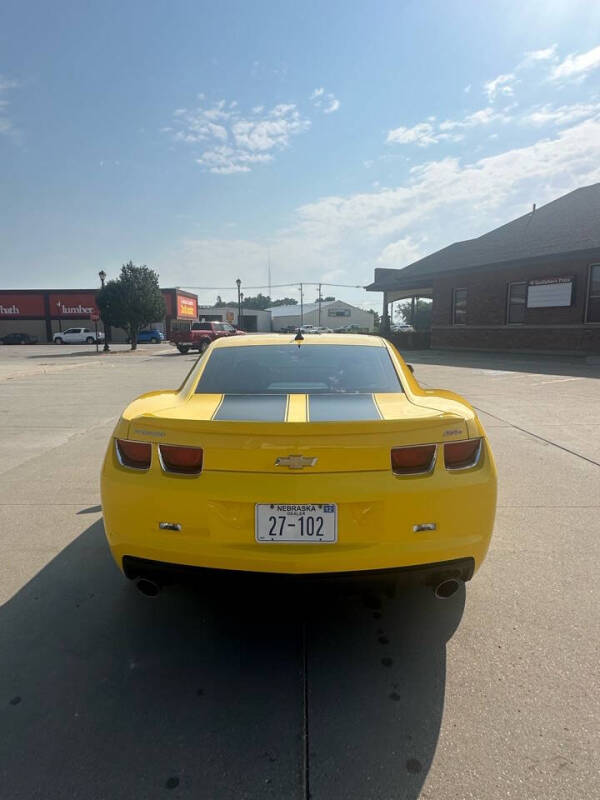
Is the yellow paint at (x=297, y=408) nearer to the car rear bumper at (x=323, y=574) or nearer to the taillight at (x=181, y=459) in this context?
the taillight at (x=181, y=459)

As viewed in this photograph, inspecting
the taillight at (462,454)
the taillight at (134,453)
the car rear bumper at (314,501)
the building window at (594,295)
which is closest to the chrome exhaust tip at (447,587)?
the car rear bumper at (314,501)

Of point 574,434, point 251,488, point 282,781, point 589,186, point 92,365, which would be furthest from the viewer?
point 589,186

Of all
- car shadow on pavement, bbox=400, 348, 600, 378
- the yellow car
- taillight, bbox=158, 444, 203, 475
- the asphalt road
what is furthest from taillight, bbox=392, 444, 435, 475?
car shadow on pavement, bbox=400, 348, 600, 378

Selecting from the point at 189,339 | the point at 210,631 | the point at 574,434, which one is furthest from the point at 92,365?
the point at 210,631

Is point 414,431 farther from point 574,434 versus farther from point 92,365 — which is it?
point 92,365

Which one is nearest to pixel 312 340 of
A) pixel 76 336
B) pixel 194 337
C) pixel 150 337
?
pixel 194 337

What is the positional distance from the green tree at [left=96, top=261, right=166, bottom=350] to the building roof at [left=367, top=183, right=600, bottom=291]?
16395mm

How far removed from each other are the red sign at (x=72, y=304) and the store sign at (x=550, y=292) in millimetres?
41006

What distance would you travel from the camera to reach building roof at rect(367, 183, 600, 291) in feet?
65.0

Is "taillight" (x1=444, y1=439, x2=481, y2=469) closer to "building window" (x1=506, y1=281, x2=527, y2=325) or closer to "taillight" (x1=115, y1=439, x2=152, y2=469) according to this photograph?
"taillight" (x1=115, y1=439, x2=152, y2=469)

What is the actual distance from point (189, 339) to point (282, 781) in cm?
2868

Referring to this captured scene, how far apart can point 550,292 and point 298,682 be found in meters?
21.9

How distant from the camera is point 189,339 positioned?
96.0 feet

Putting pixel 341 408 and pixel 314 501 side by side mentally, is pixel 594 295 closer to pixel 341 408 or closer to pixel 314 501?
pixel 341 408
